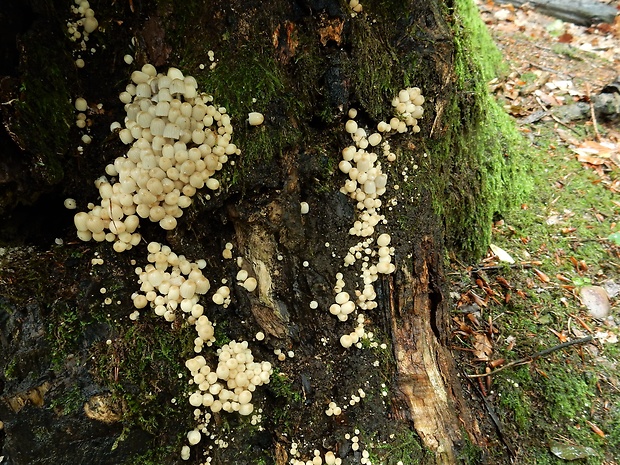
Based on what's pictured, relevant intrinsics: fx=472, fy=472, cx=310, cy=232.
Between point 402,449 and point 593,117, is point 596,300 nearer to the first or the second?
point 402,449

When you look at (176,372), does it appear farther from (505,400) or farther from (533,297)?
(533,297)

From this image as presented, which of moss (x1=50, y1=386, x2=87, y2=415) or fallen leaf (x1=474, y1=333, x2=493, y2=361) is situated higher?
moss (x1=50, y1=386, x2=87, y2=415)

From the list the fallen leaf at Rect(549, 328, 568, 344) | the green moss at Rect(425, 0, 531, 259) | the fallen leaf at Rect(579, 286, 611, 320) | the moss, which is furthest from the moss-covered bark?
the fallen leaf at Rect(579, 286, 611, 320)

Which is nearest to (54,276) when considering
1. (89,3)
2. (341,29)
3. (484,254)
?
(89,3)

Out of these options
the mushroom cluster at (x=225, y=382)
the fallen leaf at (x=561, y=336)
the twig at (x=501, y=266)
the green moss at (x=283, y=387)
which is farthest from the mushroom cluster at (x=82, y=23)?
the fallen leaf at (x=561, y=336)

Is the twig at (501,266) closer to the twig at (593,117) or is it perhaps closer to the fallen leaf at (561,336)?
the fallen leaf at (561,336)

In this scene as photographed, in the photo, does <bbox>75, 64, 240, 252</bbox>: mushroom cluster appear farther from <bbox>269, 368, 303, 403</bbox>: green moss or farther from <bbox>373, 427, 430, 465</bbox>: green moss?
<bbox>373, 427, 430, 465</bbox>: green moss

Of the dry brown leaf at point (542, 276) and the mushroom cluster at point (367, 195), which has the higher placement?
the mushroom cluster at point (367, 195)
